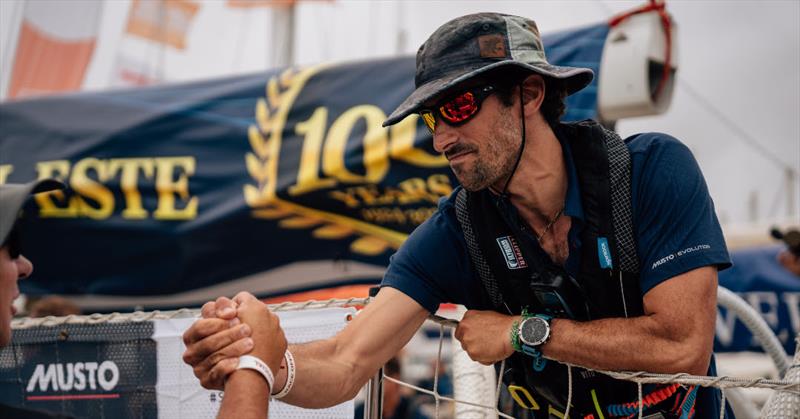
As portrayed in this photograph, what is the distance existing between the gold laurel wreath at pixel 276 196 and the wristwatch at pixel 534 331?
9.33 feet

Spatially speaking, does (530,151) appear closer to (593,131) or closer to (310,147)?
(593,131)

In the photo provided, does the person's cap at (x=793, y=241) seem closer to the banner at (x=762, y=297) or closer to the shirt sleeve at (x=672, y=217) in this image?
the banner at (x=762, y=297)

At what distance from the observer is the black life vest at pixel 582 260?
222cm

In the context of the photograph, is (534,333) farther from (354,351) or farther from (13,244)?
(13,244)

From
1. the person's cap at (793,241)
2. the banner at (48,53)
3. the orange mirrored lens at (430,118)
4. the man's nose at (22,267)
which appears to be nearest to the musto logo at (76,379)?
the man's nose at (22,267)

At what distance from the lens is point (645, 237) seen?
2188 millimetres

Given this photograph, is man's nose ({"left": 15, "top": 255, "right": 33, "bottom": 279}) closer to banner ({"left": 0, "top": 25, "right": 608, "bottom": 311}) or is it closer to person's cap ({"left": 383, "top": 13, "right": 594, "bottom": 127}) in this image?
person's cap ({"left": 383, "top": 13, "right": 594, "bottom": 127})

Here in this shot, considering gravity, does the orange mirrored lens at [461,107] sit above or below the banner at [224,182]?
above

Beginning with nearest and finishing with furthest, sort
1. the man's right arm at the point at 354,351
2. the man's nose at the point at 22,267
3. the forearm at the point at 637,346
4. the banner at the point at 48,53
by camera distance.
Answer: the man's nose at the point at 22,267 < the forearm at the point at 637,346 < the man's right arm at the point at 354,351 < the banner at the point at 48,53

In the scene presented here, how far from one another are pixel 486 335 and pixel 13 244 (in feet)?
4.30

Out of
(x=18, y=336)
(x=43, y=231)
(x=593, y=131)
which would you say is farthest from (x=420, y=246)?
(x=43, y=231)

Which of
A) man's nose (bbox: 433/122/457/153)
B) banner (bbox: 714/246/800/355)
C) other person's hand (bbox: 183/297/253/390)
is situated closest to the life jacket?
man's nose (bbox: 433/122/457/153)

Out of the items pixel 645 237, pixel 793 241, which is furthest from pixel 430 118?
pixel 793 241

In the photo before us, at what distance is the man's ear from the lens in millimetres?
2439
